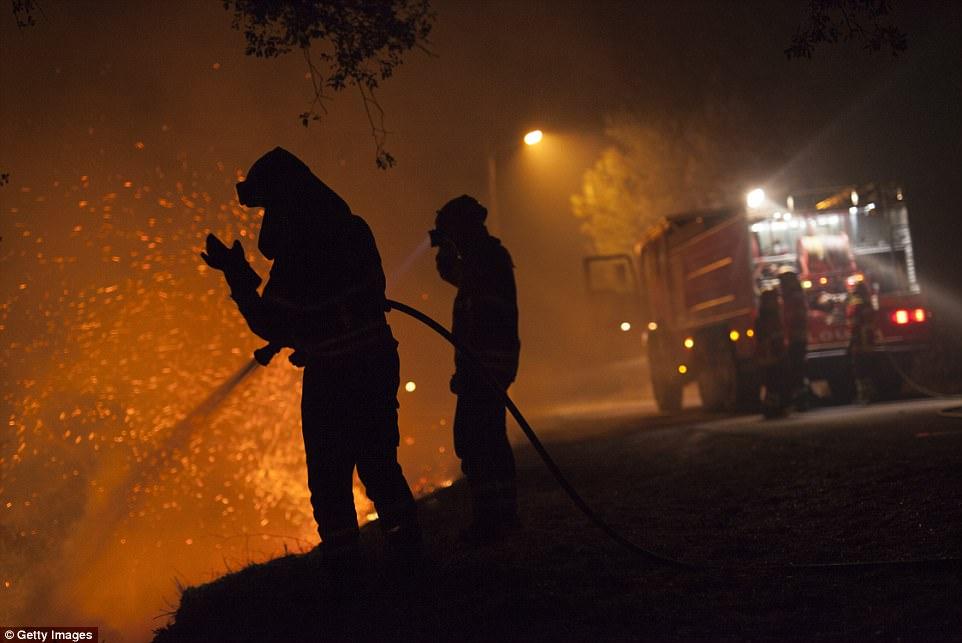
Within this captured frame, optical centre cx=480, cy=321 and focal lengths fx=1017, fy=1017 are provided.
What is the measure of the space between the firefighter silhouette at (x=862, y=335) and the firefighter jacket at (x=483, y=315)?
10212 millimetres

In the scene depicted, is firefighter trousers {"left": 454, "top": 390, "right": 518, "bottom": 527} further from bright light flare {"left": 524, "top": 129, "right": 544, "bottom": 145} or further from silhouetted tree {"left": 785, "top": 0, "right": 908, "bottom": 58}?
bright light flare {"left": 524, "top": 129, "right": 544, "bottom": 145}

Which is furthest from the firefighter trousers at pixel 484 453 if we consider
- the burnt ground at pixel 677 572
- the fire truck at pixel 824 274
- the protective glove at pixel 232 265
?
the fire truck at pixel 824 274

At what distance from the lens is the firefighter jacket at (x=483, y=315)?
597cm

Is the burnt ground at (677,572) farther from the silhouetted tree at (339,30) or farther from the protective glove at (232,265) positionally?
the silhouetted tree at (339,30)

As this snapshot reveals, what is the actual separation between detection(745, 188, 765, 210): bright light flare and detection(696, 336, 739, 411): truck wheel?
7.16 ft

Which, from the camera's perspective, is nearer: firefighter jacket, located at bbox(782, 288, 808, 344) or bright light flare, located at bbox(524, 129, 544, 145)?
firefighter jacket, located at bbox(782, 288, 808, 344)

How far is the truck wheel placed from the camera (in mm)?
16250

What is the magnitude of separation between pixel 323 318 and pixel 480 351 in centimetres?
152

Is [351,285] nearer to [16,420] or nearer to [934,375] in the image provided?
[16,420]

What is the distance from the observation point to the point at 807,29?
5.98 metres

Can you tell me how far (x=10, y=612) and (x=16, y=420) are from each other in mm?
3161

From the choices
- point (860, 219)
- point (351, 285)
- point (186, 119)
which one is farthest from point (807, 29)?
point (186, 119)

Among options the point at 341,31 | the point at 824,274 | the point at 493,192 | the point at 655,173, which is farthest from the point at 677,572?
the point at 655,173

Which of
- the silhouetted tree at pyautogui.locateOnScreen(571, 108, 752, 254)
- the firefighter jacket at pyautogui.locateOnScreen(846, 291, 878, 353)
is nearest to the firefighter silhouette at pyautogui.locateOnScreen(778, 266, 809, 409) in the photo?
the firefighter jacket at pyautogui.locateOnScreen(846, 291, 878, 353)
